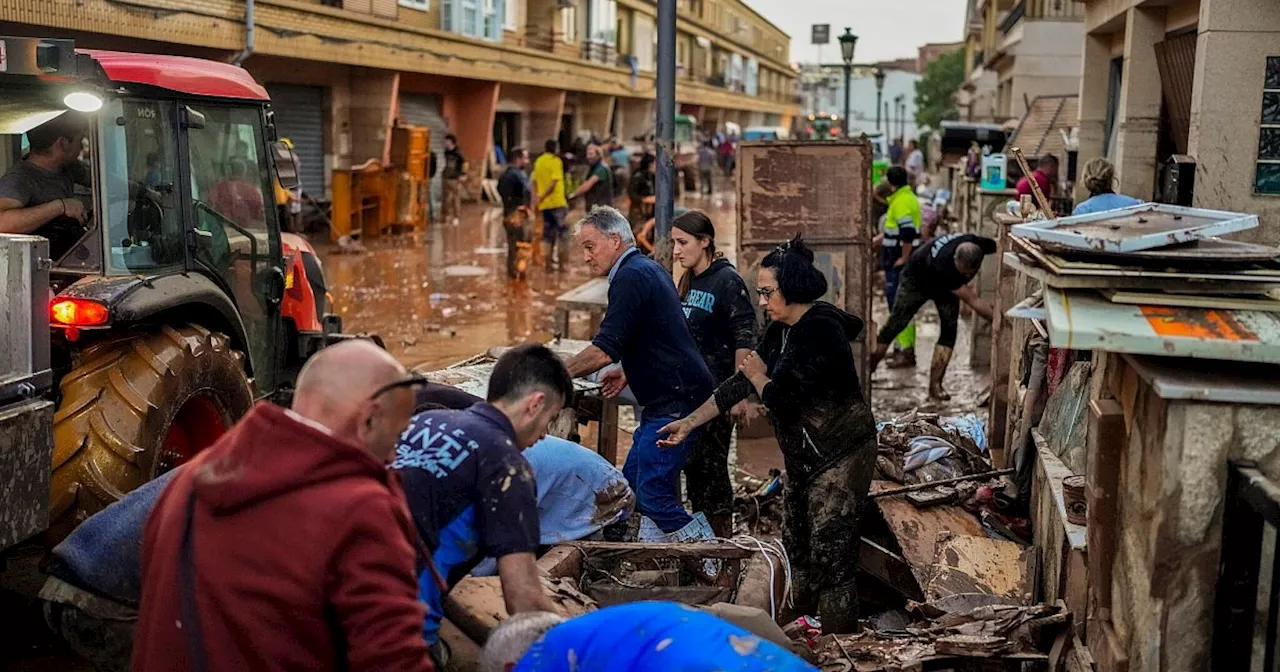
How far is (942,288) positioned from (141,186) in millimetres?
6501

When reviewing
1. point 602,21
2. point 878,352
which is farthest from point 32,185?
point 602,21

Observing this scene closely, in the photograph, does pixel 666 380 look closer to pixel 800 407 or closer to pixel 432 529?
pixel 800 407

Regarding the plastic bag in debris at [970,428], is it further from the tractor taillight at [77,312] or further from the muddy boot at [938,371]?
the tractor taillight at [77,312]

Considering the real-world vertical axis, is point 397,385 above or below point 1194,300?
below

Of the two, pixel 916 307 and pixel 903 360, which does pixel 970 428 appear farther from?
pixel 903 360

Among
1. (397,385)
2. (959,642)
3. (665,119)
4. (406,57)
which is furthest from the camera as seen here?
(406,57)

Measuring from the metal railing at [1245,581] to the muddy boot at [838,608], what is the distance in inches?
91.1

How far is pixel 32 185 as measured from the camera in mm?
5391

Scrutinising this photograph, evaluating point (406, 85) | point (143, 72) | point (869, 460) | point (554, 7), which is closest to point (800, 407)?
point (869, 460)

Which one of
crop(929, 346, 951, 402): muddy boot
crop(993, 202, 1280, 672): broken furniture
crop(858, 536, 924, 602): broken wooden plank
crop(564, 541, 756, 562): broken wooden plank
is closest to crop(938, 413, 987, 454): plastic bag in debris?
crop(858, 536, 924, 602): broken wooden plank

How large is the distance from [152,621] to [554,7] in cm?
3108

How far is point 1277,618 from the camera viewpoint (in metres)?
2.89

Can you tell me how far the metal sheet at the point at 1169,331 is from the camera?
3.02 m

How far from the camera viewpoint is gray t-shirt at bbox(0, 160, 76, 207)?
5340mm
